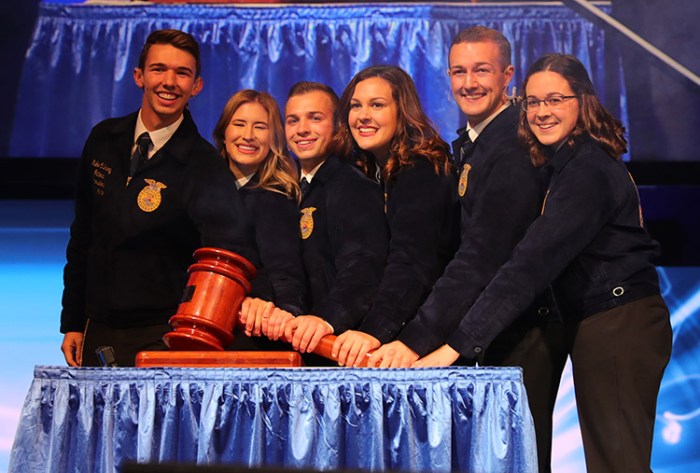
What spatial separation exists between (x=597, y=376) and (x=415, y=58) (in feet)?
6.44

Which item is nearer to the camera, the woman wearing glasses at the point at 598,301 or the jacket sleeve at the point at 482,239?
the woman wearing glasses at the point at 598,301

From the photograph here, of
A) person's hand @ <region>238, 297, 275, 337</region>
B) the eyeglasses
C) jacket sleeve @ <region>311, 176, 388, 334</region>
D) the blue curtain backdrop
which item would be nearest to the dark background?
the blue curtain backdrop

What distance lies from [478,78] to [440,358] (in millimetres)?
1291

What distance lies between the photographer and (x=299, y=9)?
4559mm

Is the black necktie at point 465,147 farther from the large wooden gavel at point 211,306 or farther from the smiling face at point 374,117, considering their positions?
the large wooden gavel at point 211,306

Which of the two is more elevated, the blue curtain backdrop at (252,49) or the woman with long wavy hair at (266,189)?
the blue curtain backdrop at (252,49)

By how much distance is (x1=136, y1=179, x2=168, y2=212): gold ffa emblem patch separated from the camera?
369cm

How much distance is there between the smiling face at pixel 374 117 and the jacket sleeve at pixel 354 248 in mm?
138

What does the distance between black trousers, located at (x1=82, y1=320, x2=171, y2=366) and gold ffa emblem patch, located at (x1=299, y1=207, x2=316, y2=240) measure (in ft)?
2.07

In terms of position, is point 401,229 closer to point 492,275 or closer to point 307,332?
point 492,275

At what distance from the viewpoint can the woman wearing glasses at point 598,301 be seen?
2879 millimetres

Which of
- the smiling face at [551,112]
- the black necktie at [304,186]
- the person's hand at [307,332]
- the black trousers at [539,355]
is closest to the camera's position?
the person's hand at [307,332]

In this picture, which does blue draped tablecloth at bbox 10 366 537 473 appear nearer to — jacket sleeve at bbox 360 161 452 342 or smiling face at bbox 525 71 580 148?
jacket sleeve at bbox 360 161 452 342

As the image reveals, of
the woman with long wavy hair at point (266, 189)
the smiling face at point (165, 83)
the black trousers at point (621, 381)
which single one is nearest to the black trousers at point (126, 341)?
the woman with long wavy hair at point (266, 189)
